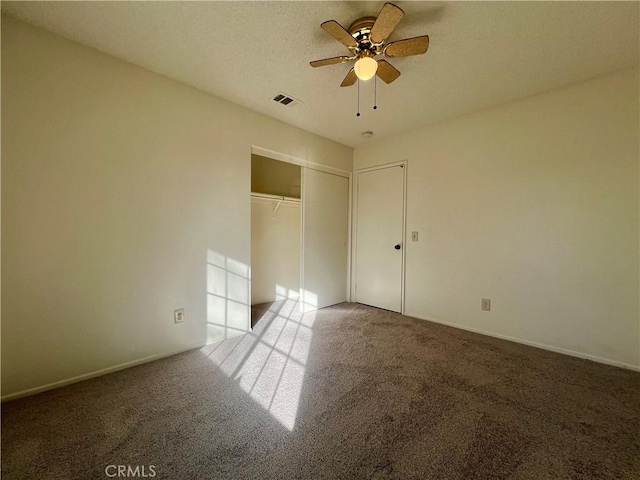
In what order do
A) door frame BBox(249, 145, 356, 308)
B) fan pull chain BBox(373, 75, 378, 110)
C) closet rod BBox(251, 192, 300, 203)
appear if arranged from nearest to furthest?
fan pull chain BBox(373, 75, 378, 110)
door frame BBox(249, 145, 356, 308)
closet rod BBox(251, 192, 300, 203)

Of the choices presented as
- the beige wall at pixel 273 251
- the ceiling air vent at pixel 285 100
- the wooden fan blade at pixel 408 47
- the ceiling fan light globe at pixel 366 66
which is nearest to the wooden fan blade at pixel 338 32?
the ceiling fan light globe at pixel 366 66

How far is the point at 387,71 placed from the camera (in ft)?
6.52

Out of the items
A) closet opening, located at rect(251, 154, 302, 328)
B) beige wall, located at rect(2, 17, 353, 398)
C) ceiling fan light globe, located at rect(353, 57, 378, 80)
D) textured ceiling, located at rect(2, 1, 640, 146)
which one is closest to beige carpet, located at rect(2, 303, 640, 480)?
beige wall, located at rect(2, 17, 353, 398)

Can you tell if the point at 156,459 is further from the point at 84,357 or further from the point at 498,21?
the point at 498,21

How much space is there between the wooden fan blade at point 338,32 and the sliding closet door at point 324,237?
6.41 ft

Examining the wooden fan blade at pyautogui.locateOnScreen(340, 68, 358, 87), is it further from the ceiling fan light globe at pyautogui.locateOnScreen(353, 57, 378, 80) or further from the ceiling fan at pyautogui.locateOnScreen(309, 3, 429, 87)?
the ceiling fan light globe at pyautogui.locateOnScreen(353, 57, 378, 80)

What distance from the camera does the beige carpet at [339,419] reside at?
1273 millimetres

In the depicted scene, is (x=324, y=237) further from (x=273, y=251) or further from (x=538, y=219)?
(x=538, y=219)

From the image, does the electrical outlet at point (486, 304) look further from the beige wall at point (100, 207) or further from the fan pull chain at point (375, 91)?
the beige wall at point (100, 207)

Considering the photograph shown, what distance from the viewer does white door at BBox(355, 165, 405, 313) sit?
362cm

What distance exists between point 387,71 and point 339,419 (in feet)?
7.90

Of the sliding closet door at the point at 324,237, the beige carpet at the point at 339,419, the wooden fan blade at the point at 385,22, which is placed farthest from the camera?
the sliding closet door at the point at 324,237

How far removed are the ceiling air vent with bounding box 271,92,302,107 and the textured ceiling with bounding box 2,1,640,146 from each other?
73 mm

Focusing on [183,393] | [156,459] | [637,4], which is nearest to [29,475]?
[156,459]
